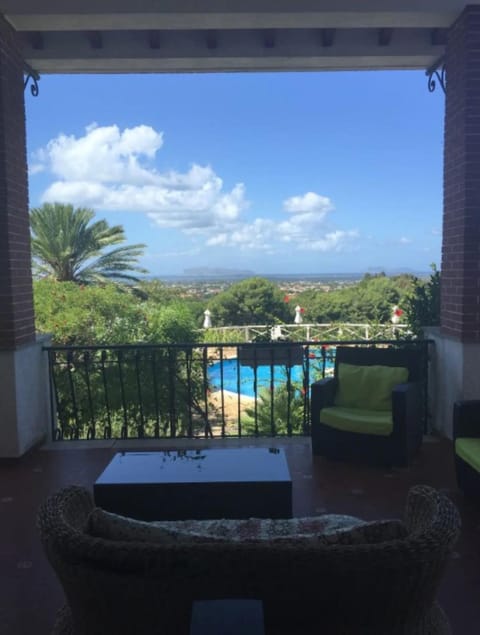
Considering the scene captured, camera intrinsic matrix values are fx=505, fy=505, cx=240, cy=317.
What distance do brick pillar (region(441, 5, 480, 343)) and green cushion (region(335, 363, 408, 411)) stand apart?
57 centimetres

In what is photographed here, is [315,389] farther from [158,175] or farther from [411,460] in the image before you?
[158,175]

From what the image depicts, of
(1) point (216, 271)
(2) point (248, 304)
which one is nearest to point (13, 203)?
(2) point (248, 304)

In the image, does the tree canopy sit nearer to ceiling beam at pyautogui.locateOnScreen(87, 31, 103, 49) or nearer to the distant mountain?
ceiling beam at pyautogui.locateOnScreen(87, 31, 103, 49)

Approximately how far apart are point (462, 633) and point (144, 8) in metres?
3.99

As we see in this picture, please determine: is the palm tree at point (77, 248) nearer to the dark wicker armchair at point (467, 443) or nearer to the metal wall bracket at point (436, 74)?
the metal wall bracket at point (436, 74)

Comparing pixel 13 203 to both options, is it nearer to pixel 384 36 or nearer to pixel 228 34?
pixel 228 34

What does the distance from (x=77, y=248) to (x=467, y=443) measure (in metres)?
10.2

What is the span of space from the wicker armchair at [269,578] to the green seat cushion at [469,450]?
1879mm

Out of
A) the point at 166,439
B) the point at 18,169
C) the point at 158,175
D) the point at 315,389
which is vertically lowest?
the point at 166,439

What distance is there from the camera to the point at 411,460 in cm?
360

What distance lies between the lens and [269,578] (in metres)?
0.95

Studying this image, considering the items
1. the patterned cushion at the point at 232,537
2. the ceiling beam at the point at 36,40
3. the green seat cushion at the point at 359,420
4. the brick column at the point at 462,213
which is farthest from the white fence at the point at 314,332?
the patterned cushion at the point at 232,537

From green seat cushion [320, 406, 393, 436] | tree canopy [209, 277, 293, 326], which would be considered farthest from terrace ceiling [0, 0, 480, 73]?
tree canopy [209, 277, 293, 326]

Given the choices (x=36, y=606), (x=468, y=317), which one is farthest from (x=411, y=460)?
(x=36, y=606)
